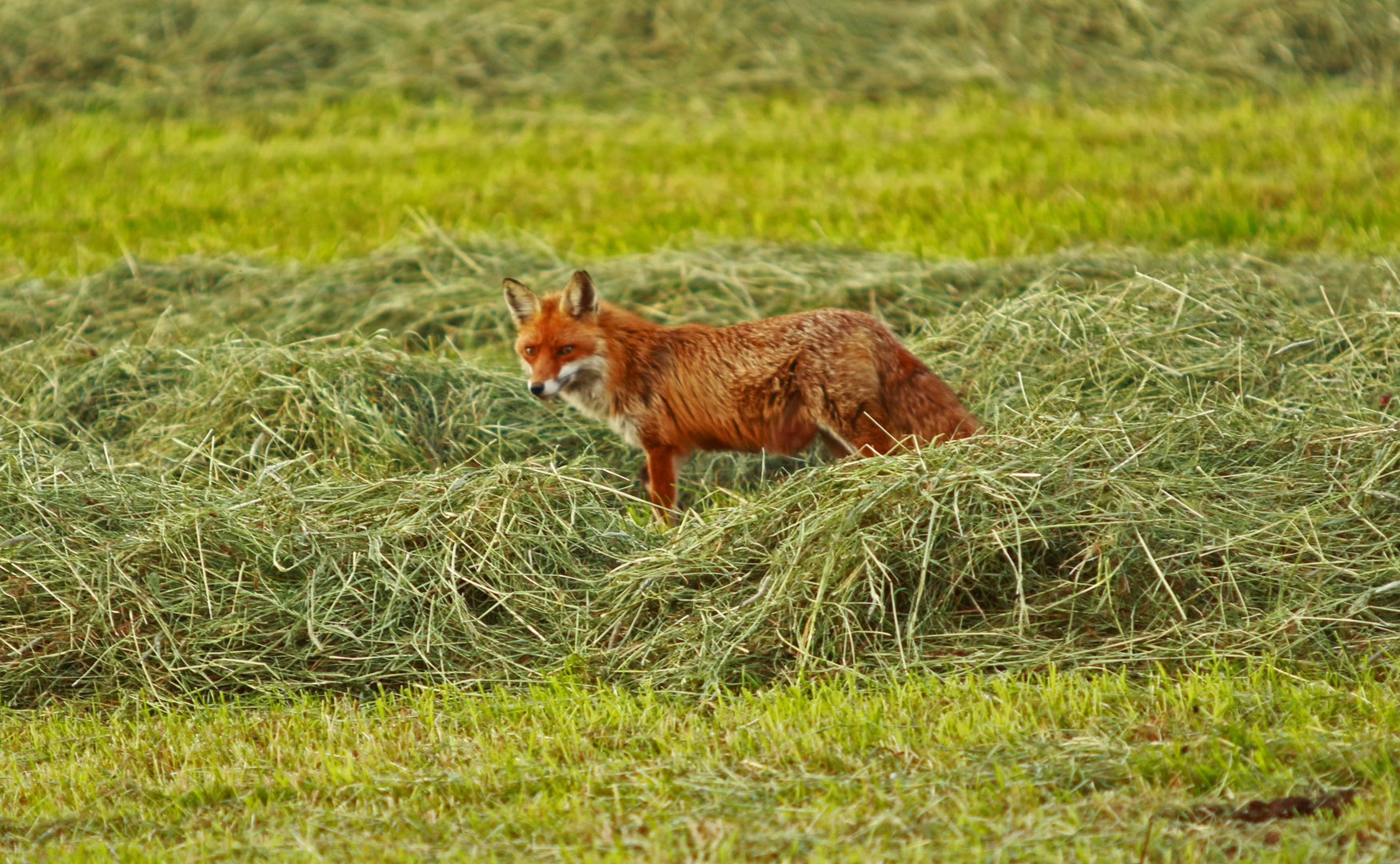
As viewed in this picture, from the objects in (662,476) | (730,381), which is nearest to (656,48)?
(730,381)

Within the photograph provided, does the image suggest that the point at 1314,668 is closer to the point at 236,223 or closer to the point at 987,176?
the point at 987,176

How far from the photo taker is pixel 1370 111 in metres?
13.6

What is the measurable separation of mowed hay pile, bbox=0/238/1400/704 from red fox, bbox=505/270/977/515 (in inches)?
12.7

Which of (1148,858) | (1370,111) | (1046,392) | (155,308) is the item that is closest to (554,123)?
(155,308)

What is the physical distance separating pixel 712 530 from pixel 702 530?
0.39 feet

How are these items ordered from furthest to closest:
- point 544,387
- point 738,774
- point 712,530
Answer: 1. point 544,387
2. point 712,530
3. point 738,774

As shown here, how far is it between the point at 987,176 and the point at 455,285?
539 centimetres

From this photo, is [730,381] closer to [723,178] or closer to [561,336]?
[561,336]

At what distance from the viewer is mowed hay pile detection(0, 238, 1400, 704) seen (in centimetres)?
494

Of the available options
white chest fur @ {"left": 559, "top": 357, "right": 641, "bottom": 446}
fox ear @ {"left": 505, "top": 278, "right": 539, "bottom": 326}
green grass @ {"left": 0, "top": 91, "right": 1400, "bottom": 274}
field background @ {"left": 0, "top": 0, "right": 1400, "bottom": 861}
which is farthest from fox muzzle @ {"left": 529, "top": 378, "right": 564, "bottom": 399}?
green grass @ {"left": 0, "top": 91, "right": 1400, "bottom": 274}

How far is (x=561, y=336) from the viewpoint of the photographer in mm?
6859

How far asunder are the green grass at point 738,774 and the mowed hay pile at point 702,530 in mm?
320

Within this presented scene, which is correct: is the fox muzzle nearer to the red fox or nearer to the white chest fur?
the red fox

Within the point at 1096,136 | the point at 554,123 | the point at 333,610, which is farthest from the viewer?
the point at 554,123
